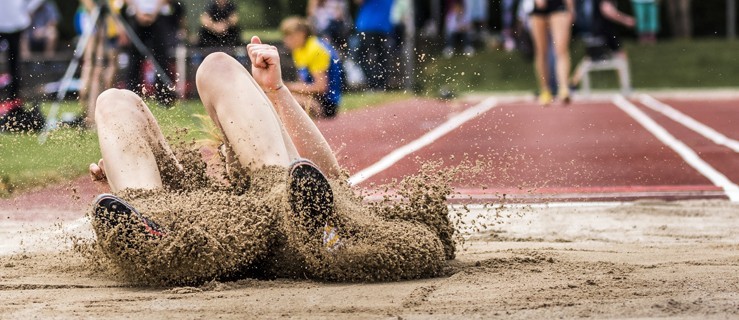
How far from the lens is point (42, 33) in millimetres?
25188

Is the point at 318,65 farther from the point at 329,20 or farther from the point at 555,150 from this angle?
the point at 329,20

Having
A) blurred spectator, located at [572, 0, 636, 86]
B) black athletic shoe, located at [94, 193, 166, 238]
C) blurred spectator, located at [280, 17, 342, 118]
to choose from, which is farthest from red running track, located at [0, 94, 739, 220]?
blurred spectator, located at [572, 0, 636, 86]

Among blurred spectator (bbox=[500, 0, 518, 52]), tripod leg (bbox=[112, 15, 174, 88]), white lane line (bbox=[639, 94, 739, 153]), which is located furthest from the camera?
blurred spectator (bbox=[500, 0, 518, 52])

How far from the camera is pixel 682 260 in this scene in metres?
5.10

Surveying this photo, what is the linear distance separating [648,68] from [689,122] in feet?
34.3

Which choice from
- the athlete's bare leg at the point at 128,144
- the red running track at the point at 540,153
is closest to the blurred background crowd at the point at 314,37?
the red running track at the point at 540,153

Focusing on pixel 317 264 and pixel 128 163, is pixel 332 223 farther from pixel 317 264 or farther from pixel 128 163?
pixel 128 163

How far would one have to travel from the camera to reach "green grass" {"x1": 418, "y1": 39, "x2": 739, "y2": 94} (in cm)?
2395

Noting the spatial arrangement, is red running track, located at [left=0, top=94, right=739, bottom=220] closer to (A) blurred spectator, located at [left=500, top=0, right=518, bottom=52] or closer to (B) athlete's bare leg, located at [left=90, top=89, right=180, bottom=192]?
(B) athlete's bare leg, located at [left=90, top=89, right=180, bottom=192]

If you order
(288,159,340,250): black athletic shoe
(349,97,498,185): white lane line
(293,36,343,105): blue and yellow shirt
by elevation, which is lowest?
(349,97,498,185): white lane line

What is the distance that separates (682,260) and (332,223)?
1495 mm

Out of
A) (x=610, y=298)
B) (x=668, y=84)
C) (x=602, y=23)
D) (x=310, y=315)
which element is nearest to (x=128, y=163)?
(x=310, y=315)

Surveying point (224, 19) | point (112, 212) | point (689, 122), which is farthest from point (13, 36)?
point (112, 212)

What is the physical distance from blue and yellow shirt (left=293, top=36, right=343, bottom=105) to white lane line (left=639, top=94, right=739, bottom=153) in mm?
3755
